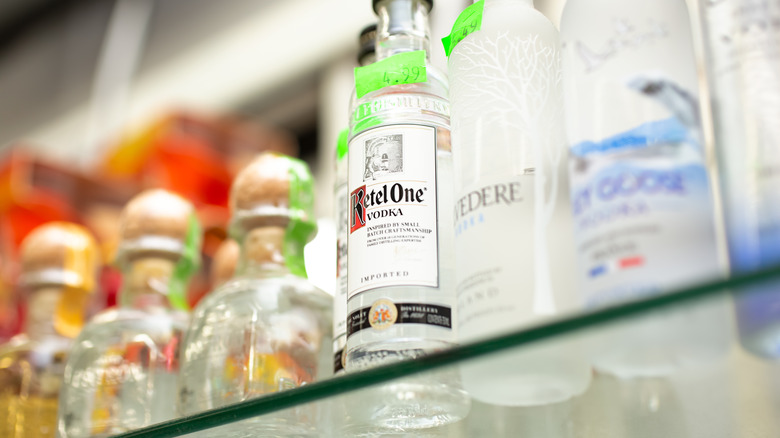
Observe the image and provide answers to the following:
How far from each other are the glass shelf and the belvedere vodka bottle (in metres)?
0.01

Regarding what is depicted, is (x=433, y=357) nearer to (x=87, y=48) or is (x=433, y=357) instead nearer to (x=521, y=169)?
(x=521, y=169)

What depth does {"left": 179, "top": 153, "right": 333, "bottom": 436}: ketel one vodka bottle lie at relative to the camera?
2.16 ft

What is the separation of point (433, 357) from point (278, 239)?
10.9 inches

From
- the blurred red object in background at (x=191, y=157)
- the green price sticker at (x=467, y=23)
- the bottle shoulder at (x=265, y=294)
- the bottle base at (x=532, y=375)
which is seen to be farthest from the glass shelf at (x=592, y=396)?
the blurred red object in background at (x=191, y=157)

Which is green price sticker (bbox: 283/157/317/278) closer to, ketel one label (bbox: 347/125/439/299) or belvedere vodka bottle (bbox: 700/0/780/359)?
ketel one label (bbox: 347/125/439/299)

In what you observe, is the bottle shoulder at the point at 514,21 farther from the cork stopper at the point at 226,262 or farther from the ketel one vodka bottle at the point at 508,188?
the cork stopper at the point at 226,262

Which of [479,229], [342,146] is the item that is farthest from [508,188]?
[342,146]

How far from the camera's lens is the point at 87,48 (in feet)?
6.66

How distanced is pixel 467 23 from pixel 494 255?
6.5 inches

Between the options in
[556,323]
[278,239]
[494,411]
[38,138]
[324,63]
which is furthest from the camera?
[38,138]

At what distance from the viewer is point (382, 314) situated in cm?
56

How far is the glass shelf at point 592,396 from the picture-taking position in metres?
0.45

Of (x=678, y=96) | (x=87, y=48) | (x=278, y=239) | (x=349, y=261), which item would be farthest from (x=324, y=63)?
(x=678, y=96)

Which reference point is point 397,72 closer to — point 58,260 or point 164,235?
point 164,235
